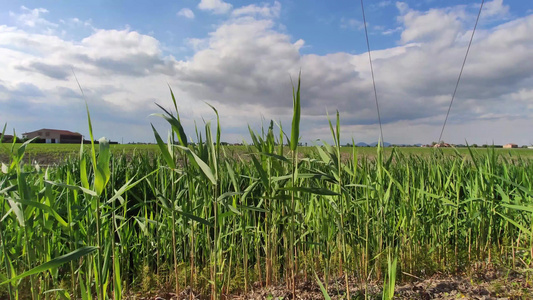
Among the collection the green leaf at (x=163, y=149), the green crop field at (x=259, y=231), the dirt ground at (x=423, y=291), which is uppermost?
the green leaf at (x=163, y=149)

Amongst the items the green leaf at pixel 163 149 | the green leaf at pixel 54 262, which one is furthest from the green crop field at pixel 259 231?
the green leaf at pixel 54 262

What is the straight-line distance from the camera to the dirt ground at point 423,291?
6.82 ft

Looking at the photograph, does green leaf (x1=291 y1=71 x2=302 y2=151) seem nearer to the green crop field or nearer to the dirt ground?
the green crop field

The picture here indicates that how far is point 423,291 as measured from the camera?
216 cm

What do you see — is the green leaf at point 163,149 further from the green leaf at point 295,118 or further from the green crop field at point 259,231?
the green leaf at point 295,118

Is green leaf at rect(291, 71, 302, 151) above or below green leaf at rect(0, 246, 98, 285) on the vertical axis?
above

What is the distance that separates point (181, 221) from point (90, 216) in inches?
21.3

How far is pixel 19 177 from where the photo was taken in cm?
143

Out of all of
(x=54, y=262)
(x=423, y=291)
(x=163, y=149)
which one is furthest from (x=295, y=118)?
(x=423, y=291)

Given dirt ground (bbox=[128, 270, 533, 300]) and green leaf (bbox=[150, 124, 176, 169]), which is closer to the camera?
green leaf (bbox=[150, 124, 176, 169])

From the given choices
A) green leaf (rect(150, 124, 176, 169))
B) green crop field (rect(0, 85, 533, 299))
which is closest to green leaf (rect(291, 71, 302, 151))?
green crop field (rect(0, 85, 533, 299))

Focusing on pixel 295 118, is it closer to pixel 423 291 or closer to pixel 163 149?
pixel 163 149

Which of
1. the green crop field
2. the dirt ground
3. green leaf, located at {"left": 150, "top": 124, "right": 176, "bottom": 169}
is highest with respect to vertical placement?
green leaf, located at {"left": 150, "top": 124, "right": 176, "bottom": 169}

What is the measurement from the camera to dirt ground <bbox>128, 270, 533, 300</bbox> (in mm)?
2080
